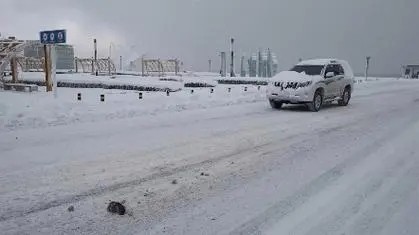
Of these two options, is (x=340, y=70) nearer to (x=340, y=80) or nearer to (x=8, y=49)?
(x=340, y=80)

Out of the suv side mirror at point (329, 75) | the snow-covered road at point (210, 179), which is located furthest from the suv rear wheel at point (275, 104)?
the snow-covered road at point (210, 179)

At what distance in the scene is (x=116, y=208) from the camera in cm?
474

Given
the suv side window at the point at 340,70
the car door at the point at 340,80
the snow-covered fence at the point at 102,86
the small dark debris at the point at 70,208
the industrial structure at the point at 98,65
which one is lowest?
the small dark debris at the point at 70,208

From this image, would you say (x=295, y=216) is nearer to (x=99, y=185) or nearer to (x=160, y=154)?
(x=99, y=185)

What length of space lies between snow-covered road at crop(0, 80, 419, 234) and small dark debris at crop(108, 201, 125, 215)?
0.08m

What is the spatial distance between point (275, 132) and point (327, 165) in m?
3.34

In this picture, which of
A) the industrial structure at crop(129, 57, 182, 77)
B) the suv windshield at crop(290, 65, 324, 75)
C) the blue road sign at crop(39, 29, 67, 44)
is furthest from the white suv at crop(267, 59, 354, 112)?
the industrial structure at crop(129, 57, 182, 77)

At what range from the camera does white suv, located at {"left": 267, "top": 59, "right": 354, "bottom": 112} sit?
50.1 feet

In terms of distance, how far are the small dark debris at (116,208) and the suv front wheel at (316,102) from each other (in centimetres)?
1148

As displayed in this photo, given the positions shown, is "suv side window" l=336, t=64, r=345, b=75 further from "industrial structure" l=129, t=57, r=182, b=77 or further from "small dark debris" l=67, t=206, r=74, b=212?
"industrial structure" l=129, t=57, r=182, b=77

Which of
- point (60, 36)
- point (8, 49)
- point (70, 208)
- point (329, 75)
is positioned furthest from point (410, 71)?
point (70, 208)

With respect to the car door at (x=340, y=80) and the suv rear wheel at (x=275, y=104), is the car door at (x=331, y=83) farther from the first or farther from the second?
the suv rear wheel at (x=275, y=104)

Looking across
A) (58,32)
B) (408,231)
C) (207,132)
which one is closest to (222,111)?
(207,132)

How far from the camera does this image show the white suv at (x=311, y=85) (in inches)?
601
